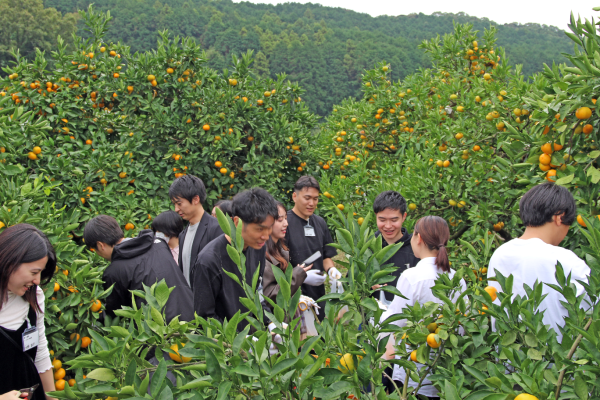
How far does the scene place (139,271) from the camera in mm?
2357

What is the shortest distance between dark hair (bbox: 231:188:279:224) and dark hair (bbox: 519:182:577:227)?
43.6 inches

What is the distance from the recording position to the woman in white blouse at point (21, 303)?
1.70m

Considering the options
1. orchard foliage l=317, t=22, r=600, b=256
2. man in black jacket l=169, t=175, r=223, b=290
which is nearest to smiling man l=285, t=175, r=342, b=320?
orchard foliage l=317, t=22, r=600, b=256

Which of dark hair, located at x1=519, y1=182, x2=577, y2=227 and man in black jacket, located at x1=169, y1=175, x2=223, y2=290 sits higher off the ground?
dark hair, located at x1=519, y1=182, x2=577, y2=227

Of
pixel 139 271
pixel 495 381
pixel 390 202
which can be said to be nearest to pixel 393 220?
pixel 390 202

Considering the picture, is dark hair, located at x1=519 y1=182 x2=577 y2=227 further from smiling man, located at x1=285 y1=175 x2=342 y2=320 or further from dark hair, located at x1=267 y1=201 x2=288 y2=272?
smiling man, located at x1=285 y1=175 x2=342 y2=320

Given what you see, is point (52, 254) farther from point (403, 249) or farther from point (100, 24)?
point (100, 24)

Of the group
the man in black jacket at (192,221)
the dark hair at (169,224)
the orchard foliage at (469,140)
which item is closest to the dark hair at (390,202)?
the orchard foliage at (469,140)

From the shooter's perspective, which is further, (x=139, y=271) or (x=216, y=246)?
(x=139, y=271)

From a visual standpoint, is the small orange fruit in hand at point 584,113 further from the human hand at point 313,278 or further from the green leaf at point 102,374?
the green leaf at point 102,374

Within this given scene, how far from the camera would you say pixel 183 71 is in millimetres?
4875

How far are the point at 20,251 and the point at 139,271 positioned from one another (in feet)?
2.33

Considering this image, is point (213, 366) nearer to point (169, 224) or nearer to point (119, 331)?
point (119, 331)

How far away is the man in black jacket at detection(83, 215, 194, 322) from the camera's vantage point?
235 centimetres
